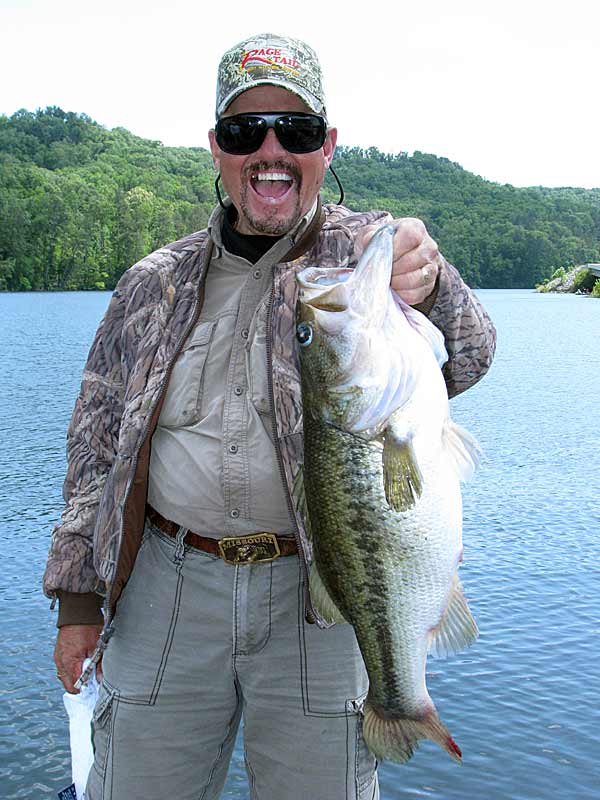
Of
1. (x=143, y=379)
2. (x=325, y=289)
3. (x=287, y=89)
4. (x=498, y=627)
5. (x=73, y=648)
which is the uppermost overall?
(x=287, y=89)

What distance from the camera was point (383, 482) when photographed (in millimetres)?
2416

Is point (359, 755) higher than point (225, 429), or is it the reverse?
point (225, 429)

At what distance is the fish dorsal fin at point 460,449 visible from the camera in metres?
2.44

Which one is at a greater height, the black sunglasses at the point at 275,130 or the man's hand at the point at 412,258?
the black sunglasses at the point at 275,130

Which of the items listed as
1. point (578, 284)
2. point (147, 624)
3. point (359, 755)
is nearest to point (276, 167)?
point (147, 624)

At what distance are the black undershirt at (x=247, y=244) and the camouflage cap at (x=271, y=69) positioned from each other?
412 mm

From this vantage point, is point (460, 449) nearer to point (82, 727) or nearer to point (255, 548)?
point (255, 548)

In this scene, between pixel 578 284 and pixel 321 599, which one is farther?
pixel 578 284

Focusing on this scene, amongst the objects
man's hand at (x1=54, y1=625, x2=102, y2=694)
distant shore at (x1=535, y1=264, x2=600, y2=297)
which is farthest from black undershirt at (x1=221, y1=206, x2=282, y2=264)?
distant shore at (x1=535, y1=264, x2=600, y2=297)

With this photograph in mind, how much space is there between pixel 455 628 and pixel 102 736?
1208 mm

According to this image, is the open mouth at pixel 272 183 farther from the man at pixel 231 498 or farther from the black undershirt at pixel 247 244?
the black undershirt at pixel 247 244

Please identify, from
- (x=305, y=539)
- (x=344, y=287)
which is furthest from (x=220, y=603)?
(x=344, y=287)

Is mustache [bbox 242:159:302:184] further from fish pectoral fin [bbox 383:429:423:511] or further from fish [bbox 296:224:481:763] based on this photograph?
fish pectoral fin [bbox 383:429:423:511]

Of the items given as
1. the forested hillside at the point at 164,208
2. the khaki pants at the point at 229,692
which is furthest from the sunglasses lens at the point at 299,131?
the forested hillside at the point at 164,208
